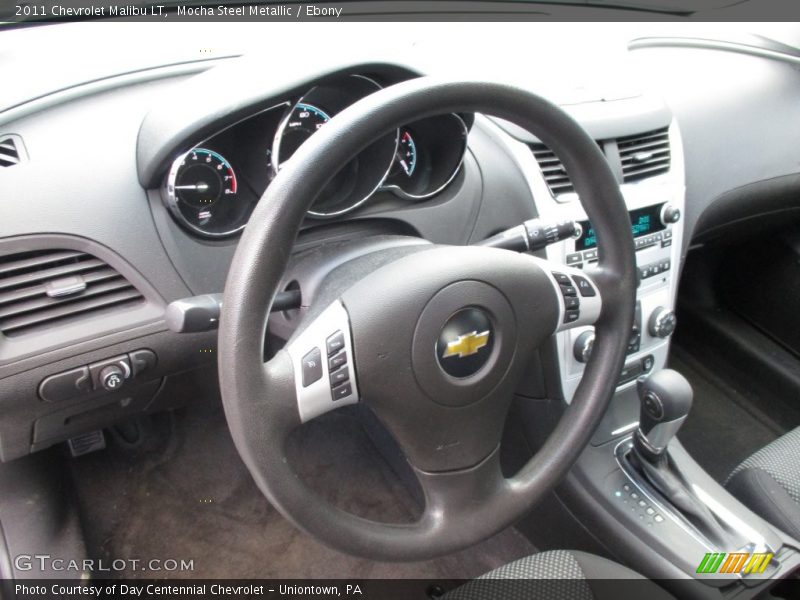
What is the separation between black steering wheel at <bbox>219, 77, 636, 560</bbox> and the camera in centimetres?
77

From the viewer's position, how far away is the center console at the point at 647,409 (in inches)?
50.5

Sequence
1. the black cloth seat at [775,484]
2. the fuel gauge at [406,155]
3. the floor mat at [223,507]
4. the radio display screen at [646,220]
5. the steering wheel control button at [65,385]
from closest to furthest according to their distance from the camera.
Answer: the steering wheel control button at [65,385]
the fuel gauge at [406,155]
the black cloth seat at [775,484]
the radio display screen at [646,220]
the floor mat at [223,507]

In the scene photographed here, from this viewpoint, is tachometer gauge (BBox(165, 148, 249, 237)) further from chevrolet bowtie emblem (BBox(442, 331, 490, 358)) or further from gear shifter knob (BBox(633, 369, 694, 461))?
gear shifter knob (BBox(633, 369, 694, 461))

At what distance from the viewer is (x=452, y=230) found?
133cm

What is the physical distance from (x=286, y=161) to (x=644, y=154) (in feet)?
2.91

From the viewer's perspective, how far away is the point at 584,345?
4.64 feet

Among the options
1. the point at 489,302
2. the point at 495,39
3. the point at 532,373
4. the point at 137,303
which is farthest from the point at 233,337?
the point at 495,39

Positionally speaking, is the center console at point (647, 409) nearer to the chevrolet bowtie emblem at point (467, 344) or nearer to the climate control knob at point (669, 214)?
the climate control knob at point (669, 214)

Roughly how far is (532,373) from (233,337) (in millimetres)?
859

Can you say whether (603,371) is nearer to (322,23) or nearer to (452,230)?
(452,230)

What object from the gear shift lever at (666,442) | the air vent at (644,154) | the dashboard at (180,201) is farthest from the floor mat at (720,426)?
the air vent at (644,154)

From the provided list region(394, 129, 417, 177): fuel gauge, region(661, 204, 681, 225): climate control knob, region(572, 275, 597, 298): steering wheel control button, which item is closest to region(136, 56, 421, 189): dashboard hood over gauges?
region(394, 129, 417, 177): fuel gauge

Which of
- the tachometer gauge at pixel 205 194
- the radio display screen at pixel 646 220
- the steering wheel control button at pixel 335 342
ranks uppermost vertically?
the tachometer gauge at pixel 205 194

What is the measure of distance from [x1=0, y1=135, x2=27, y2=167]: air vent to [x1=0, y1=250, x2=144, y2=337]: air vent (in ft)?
0.45
